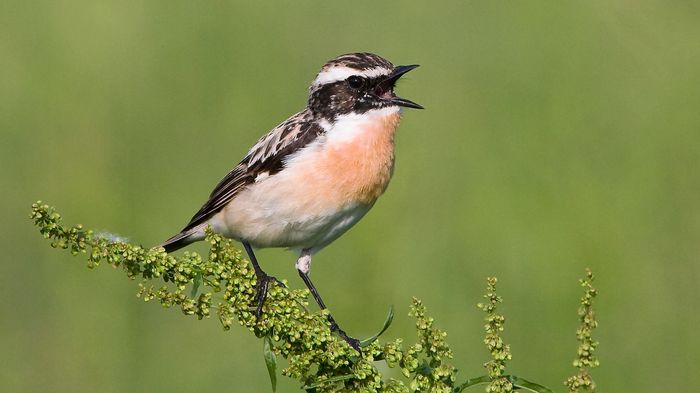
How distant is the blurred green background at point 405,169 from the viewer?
23.2ft

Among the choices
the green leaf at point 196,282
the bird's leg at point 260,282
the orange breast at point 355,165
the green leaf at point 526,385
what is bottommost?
the green leaf at point 526,385

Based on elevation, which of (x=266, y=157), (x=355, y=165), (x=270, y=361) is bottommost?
(x=270, y=361)

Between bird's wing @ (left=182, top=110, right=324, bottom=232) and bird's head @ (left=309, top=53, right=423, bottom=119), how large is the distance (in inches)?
6.7

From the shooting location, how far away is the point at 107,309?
23.3 feet

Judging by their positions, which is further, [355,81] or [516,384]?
[355,81]

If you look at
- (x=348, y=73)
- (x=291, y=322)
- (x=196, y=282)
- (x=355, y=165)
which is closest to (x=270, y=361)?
(x=291, y=322)

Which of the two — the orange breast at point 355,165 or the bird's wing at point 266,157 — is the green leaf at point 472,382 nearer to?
the orange breast at point 355,165

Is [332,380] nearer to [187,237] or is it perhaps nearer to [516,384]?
[516,384]

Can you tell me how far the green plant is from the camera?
11.6 feet

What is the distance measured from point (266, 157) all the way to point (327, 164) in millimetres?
436

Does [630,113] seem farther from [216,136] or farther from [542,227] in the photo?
[216,136]

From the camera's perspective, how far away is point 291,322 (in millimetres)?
4066

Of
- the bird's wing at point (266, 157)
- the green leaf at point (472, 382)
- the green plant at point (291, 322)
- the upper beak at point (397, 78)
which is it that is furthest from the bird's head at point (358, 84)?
the green leaf at point (472, 382)

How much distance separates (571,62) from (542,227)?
1.81m
